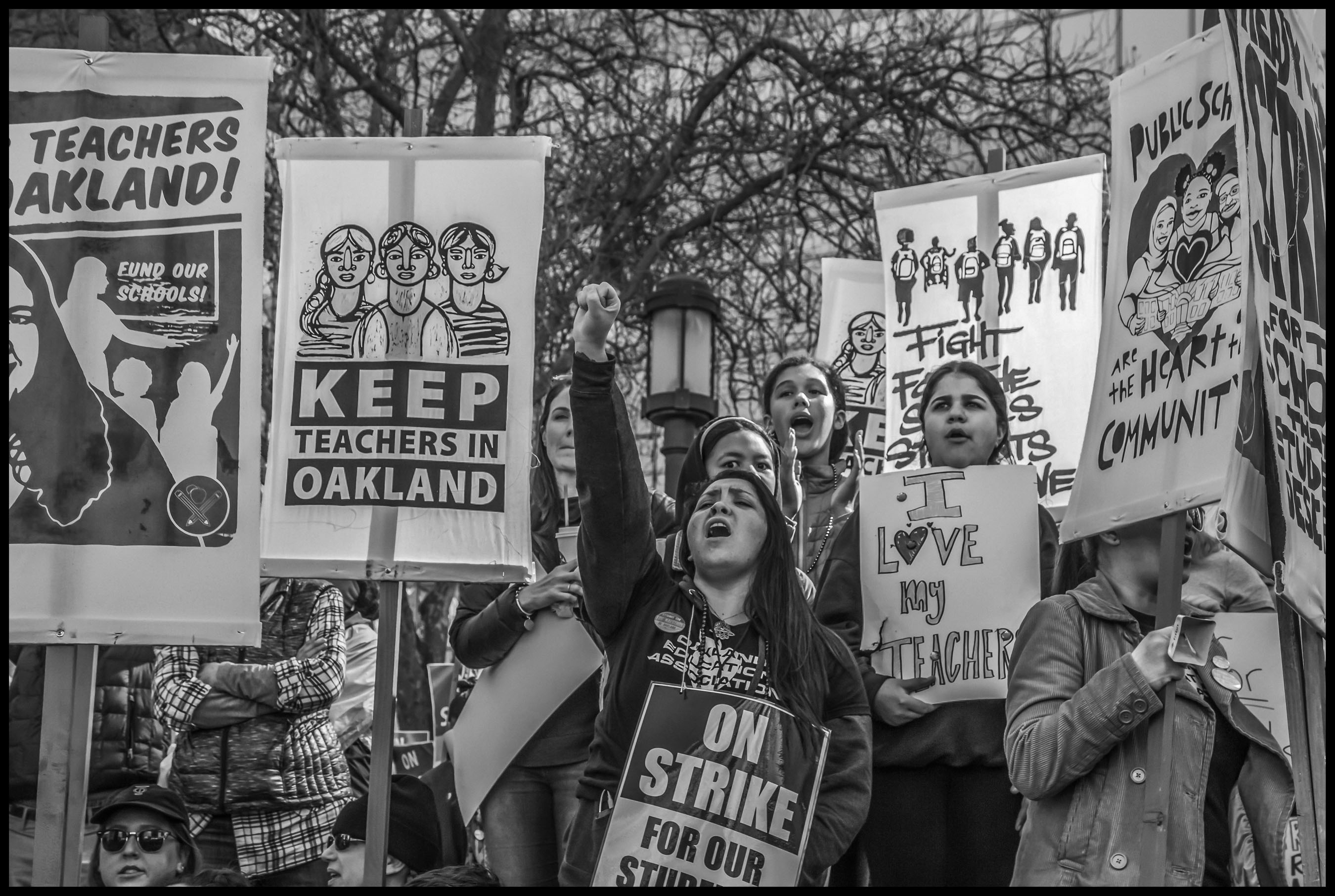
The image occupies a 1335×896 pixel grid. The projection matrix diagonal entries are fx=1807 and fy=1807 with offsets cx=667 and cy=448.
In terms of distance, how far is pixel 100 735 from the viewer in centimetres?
541

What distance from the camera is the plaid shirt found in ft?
15.9

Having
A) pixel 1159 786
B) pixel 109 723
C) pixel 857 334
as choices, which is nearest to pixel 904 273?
pixel 857 334

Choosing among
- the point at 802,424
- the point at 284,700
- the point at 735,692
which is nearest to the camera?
the point at 735,692

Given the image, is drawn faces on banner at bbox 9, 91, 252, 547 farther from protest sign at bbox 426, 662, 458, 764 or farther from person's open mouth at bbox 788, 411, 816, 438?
protest sign at bbox 426, 662, 458, 764

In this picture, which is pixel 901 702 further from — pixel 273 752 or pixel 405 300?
pixel 273 752

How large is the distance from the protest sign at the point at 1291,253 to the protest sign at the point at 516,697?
173 cm

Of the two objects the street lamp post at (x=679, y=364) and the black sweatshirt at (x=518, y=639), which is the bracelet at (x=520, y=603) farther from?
the street lamp post at (x=679, y=364)

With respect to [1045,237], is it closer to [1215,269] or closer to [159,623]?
[1215,269]

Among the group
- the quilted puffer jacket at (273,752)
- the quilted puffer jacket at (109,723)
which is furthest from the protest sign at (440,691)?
the quilted puffer jacket at (273,752)

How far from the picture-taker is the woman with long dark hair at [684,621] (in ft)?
12.3

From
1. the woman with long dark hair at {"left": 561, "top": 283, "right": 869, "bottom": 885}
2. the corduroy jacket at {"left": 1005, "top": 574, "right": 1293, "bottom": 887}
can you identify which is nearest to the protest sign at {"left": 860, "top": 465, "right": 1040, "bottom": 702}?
the woman with long dark hair at {"left": 561, "top": 283, "right": 869, "bottom": 885}

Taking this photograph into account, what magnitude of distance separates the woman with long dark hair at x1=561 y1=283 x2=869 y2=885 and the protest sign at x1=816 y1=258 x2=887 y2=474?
8.22ft

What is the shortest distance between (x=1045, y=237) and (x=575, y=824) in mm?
2867

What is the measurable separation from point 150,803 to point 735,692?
1.73 m
